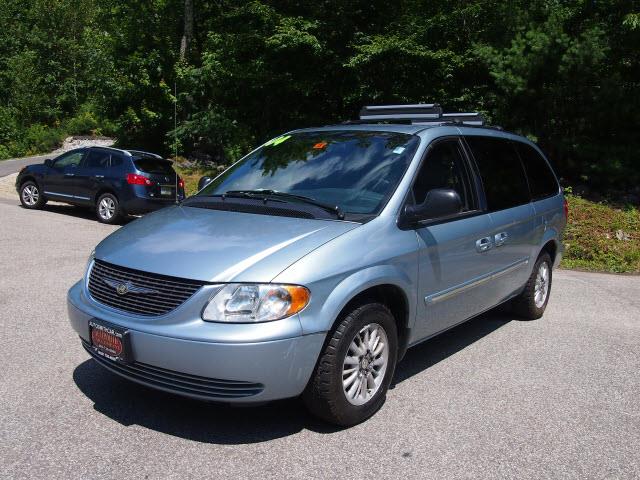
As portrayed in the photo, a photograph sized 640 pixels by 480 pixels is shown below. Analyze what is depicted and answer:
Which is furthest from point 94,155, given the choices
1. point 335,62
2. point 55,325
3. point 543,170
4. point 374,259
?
point 374,259

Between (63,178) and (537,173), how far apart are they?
1141 cm

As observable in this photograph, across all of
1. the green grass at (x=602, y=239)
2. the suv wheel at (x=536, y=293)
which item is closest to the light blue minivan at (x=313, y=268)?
the suv wheel at (x=536, y=293)

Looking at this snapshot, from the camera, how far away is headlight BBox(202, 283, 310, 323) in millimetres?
3271

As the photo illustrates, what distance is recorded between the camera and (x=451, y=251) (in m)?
4.52

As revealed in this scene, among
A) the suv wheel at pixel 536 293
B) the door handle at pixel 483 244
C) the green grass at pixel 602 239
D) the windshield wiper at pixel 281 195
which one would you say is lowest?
the green grass at pixel 602 239

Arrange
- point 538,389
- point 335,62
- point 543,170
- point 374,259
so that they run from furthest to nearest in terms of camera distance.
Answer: point 335,62 < point 543,170 < point 538,389 < point 374,259

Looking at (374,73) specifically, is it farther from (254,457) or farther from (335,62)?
(254,457)

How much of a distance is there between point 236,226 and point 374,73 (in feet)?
49.3

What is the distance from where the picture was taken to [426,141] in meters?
4.60

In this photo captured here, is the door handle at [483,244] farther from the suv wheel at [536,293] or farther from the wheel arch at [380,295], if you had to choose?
the suv wheel at [536,293]

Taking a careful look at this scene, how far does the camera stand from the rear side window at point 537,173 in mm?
6160

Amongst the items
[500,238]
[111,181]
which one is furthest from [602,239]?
[111,181]

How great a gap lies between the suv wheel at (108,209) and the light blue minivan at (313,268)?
29.5 ft

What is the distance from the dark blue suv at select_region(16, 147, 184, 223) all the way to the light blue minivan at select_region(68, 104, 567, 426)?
871 centimetres
